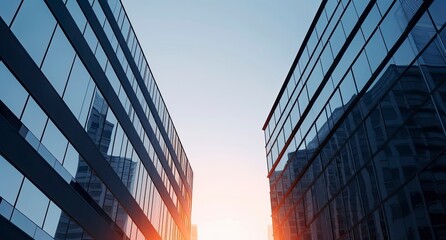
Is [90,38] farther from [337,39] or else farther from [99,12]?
[337,39]

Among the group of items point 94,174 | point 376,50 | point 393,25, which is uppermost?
point 393,25

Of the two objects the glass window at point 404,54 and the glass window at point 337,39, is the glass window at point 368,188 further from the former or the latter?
the glass window at point 337,39

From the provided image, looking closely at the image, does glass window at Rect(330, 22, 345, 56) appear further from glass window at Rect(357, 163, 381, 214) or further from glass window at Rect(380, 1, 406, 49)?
glass window at Rect(357, 163, 381, 214)

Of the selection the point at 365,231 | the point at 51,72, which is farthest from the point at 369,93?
the point at 51,72

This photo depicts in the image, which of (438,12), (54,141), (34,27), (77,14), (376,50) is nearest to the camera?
(438,12)

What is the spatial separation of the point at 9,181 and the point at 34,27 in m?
6.97

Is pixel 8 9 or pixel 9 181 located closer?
pixel 9 181

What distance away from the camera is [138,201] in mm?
28891

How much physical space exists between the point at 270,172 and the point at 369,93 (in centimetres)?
1795

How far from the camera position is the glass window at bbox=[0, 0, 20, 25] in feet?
47.9

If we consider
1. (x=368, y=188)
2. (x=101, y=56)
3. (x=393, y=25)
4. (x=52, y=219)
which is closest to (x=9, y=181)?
(x=52, y=219)

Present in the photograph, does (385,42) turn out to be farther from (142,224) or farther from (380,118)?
(142,224)

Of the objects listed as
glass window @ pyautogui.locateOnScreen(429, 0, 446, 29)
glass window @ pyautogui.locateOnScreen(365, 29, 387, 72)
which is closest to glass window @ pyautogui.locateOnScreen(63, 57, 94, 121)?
glass window @ pyautogui.locateOnScreen(365, 29, 387, 72)

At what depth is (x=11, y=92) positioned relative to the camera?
15117 millimetres
